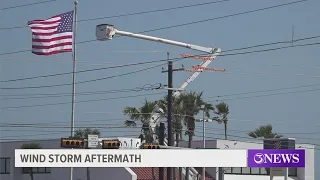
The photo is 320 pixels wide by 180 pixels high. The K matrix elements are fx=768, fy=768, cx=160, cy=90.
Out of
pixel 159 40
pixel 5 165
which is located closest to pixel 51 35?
pixel 159 40

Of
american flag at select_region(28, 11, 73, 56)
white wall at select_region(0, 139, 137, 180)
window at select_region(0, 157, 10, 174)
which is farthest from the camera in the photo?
window at select_region(0, 157, 10, 174)

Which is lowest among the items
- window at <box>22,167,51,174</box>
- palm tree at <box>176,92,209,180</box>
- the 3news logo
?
window at <box>22,167,51,174</box>

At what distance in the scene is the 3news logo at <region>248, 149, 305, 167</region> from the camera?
43719 mm

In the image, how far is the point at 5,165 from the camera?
75.8 m

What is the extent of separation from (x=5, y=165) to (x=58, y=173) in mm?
8303

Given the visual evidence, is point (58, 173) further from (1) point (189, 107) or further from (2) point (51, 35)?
(2) point (51, 35)

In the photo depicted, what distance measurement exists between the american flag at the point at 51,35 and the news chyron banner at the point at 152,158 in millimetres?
5643

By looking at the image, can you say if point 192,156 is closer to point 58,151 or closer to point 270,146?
point 58,151

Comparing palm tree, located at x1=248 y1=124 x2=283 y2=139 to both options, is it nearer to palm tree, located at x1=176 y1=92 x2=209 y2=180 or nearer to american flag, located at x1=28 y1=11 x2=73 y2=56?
palm tree, located at x1=176 y1=92 x2=209 y2=180

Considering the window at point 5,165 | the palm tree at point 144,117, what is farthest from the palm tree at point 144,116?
the window at point 5,165

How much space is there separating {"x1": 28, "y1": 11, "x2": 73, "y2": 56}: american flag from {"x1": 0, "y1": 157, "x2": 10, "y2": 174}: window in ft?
117

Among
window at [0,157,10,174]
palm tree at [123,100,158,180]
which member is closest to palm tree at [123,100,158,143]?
palm tree at [123,100,158,180]

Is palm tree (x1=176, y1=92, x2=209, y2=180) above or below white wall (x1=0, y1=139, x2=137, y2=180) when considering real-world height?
above

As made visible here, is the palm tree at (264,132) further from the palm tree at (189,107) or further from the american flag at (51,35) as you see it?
the american flag at (51,35)
